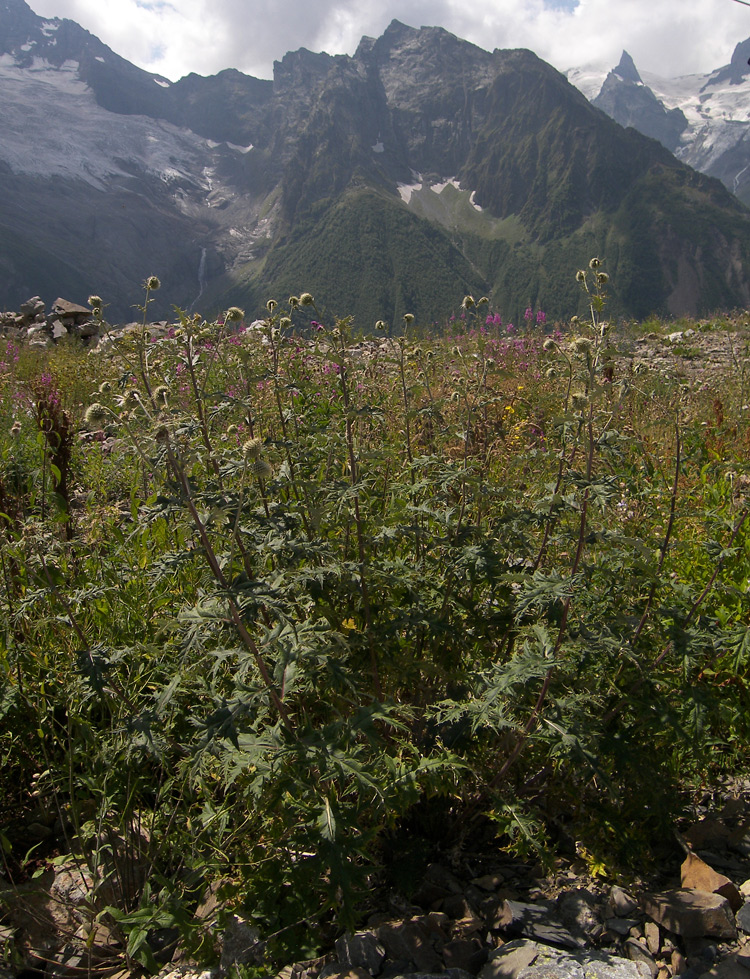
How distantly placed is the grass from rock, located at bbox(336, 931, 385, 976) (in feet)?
0.27

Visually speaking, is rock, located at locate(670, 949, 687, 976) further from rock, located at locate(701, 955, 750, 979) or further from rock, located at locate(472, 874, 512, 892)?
rock, located at locate(472, 874, 512, 892)

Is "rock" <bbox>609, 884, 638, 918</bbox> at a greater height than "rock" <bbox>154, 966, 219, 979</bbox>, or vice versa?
"rock" <bbox>609, 884, 638, 918</bbox>

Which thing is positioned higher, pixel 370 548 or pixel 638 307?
pixel 638 307

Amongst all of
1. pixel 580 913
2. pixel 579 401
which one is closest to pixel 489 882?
pixel 580 913

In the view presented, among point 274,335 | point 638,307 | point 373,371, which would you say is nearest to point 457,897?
point 274,335

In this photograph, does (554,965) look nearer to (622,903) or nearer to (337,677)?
(622,903)

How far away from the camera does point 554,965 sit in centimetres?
183

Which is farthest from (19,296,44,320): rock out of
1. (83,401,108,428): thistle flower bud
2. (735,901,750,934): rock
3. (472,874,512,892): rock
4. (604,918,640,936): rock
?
(735,901,750,934): rock

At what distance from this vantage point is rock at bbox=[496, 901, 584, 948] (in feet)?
6.55

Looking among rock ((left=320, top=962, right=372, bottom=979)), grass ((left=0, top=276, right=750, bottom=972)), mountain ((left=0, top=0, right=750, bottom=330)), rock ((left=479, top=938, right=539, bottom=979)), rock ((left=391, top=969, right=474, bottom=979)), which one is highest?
mountain ((left=0, top=0, right=750, bottom=330))

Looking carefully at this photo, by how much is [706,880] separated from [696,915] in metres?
0.20

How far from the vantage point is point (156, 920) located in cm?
190

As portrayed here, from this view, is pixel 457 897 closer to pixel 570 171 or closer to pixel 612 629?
pixel 612 629

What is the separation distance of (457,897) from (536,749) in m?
0.62
